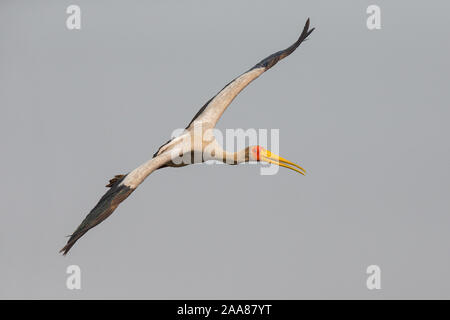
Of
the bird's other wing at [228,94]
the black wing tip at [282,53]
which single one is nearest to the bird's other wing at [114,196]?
the bird's other wing at [228,94]

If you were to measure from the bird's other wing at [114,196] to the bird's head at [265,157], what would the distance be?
1.87m

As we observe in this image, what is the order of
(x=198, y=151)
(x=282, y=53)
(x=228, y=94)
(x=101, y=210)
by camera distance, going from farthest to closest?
(x=282, y=53) → (x=228, y=94) → (x=198, y=151) → (x=101, y=210)

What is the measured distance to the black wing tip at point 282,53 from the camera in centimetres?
1870

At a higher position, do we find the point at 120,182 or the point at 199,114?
the point at 199,114

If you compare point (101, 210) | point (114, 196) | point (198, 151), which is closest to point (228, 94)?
point (198, 151)

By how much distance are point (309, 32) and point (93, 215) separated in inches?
286

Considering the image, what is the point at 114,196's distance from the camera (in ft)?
48.5

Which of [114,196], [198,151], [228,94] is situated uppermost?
[228,94]

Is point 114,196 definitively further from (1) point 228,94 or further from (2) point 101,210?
(1) point 228,94

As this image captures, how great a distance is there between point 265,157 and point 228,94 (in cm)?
181

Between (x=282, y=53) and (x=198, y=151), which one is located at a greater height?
(x=282, y=53)

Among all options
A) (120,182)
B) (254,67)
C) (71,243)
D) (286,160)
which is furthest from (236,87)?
(71,243)

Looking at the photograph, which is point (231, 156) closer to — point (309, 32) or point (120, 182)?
point (120, 182)

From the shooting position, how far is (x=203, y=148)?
16.8 meters
